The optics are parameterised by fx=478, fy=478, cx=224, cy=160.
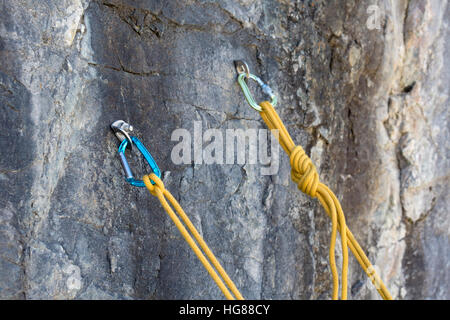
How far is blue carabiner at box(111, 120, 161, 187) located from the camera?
3.06 ft

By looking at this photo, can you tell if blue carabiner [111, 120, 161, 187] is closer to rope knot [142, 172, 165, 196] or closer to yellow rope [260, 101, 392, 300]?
rope knot [142, 172, 165, 196]

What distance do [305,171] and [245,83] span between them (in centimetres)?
29

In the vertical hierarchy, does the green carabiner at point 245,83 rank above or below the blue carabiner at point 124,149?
above

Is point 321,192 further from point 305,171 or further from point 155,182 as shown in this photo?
point 155,182

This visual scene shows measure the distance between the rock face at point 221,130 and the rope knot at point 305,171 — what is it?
23cm

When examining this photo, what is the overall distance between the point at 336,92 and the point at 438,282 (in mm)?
668

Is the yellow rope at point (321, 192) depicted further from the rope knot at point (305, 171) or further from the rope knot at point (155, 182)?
the rope knot at point (155, 182)

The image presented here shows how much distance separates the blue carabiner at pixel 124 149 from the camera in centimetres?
93

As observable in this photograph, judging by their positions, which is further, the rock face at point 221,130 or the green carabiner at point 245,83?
the green carabiner at point 245,83

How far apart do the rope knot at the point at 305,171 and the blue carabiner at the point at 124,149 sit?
0.87 feet

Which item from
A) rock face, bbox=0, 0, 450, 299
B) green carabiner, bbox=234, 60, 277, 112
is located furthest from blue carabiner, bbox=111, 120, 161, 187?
green carabiner, bbox=234, 60, 277, 112

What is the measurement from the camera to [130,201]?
979mm

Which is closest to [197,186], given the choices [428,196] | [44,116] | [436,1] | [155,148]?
[155,148]

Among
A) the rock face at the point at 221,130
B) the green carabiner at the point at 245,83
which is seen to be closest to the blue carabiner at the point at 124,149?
the rock face at the point at 221,130
